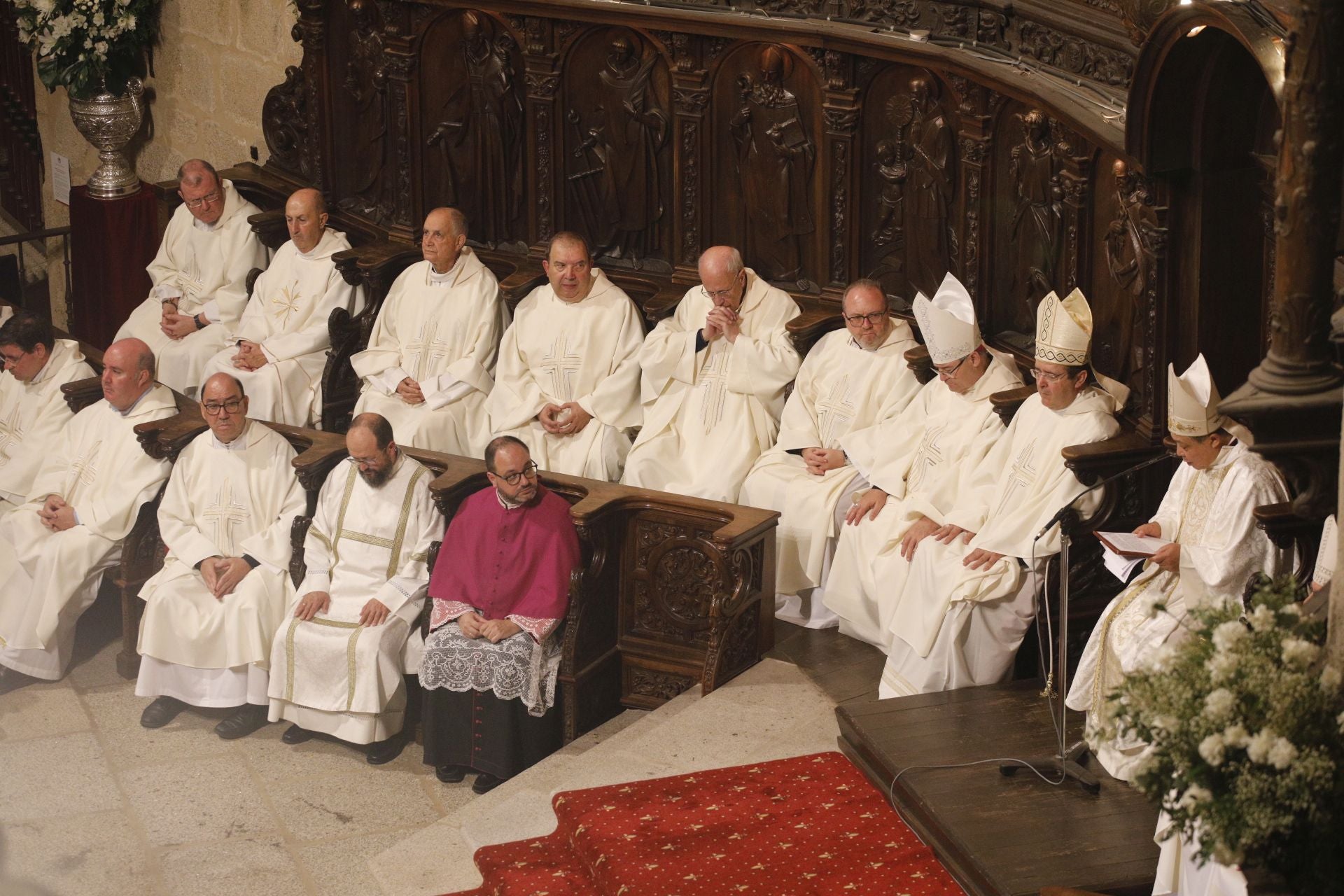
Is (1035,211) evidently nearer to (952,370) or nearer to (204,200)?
(952,370)

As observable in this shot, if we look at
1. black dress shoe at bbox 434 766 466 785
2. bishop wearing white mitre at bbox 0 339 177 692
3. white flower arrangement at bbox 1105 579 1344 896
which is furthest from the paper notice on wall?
white flower arrangement at bbox 1105 579 1344 896

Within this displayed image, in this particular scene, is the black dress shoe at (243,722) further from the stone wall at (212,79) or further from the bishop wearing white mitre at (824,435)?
the stone wall at (212,79)

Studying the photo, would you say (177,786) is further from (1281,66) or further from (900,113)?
(1281,66)

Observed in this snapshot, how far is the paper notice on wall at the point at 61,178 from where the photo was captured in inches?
487

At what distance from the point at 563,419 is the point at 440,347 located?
0.89 m

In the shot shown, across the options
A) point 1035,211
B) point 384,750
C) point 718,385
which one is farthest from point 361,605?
point 1035,211

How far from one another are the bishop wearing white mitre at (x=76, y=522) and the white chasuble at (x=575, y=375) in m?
1.55

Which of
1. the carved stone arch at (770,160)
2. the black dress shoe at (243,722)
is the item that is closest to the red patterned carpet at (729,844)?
the black dress shoe at (243,722)

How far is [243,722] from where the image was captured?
7699 mm

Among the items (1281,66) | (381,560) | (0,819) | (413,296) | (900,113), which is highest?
(1281,66)

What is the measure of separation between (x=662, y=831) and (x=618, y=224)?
3941 millimetres

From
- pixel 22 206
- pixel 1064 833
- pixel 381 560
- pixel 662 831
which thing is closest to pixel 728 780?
pixel 662 831

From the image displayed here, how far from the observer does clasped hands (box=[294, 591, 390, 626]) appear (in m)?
7.45

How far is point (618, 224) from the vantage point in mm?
8898
